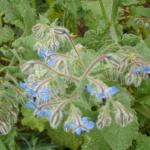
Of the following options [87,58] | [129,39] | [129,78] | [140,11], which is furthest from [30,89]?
[140,11]

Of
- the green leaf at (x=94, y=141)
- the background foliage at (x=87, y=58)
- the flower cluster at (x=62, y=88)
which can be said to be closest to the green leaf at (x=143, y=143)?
the background foliage at (x=87, y=58)

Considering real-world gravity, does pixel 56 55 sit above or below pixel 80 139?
above

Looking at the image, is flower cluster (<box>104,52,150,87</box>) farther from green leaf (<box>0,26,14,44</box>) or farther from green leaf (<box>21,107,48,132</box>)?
green leaf (<box>0,26,14,44</box>)

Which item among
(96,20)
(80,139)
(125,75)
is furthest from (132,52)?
(96,20)

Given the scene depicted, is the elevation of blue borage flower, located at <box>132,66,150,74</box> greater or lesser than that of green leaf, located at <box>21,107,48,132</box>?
greater

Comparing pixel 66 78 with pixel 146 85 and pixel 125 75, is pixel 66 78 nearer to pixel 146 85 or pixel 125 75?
pixel 125 75

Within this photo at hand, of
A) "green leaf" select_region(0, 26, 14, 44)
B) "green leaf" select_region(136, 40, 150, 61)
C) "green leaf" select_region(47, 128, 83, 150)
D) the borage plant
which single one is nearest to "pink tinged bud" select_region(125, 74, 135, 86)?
the borage plant

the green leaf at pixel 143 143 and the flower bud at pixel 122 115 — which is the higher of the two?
the flower bud at pixel 122 115

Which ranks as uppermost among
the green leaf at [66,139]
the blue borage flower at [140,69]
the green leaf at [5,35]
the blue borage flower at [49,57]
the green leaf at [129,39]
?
Answer: the blue borage flower at [49,57]

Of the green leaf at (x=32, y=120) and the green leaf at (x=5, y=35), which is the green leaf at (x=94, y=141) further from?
the green leaf at (x=5, y=35)
